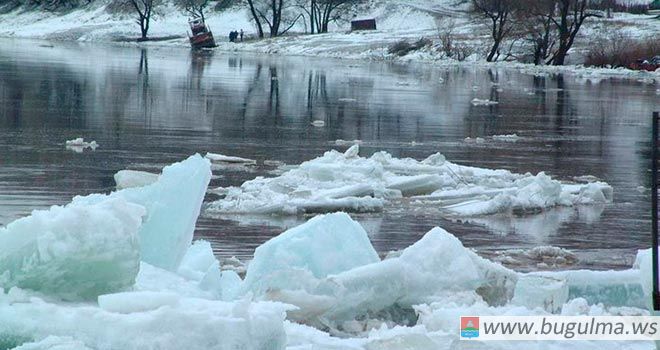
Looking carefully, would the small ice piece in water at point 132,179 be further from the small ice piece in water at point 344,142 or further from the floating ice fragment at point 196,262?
the small ice piece in water at point 344,142

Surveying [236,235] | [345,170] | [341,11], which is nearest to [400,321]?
[236,235]

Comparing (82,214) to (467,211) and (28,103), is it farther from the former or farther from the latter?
(28,103)

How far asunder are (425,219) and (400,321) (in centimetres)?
417

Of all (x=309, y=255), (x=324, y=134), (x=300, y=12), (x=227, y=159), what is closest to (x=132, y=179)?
(x=227, y=159)

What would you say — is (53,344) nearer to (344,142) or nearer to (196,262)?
(196,262)

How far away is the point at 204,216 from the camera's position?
1001 centimetres

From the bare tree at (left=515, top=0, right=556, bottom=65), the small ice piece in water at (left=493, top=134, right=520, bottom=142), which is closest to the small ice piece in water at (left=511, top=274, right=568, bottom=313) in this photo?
the small ice piece in water at (left=493, top=134, right=520, bottom=142)

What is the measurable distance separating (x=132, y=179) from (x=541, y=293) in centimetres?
565

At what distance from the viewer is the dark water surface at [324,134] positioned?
990 centimetres

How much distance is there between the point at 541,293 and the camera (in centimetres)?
623

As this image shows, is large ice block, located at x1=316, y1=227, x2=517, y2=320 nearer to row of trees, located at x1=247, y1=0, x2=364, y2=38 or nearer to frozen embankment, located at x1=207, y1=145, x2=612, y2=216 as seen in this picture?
frozen embankment, located at x1=207, y1=145, x2=612, y2=216

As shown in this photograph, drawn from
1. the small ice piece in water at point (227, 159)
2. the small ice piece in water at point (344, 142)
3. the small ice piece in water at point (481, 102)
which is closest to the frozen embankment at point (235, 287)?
the small ice piece in water at point (227, 159)

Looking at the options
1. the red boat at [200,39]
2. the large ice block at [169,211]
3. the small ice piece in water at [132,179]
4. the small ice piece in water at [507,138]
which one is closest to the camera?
the large ice block at [169,211]

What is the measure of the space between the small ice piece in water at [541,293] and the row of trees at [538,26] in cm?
4892
